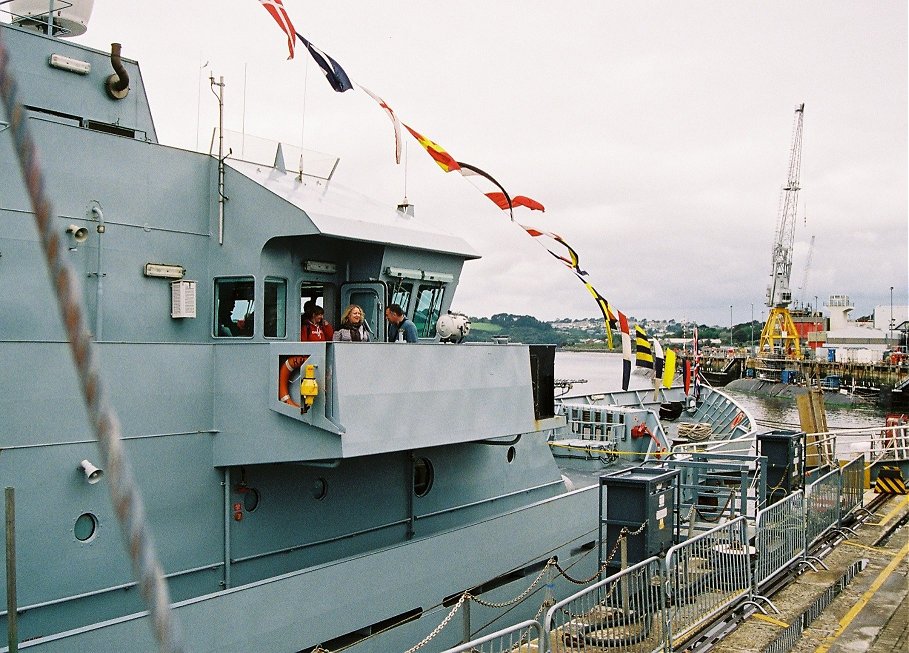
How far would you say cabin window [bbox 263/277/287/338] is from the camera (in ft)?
30.9

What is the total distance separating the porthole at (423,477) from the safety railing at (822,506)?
5.33m

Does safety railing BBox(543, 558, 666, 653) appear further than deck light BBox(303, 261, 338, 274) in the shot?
No

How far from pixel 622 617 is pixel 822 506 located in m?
6.31

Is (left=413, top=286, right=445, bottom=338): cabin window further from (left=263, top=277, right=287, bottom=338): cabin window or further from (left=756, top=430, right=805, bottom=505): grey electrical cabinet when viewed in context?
(left=756, top=430, right=805, bottom=505): grey electrical cabinet

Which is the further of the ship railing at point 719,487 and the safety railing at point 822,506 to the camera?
the safety railing at point 822,506

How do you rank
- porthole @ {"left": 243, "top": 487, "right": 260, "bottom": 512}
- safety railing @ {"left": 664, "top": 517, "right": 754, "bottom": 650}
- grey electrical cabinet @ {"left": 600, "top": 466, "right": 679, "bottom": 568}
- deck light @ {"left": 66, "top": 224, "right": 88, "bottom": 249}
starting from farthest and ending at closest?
porthole @ {"left": 243, "top": 487, "right": 260, "bottom": 512}
grey electrical cabinet @ {"left": 600, "top": 466, "right": 679, "bottom": 568}
deck light @ {"left": 66, "top": 224, "right": 88, "bottom": 249}
safety railing @ {"left": 664, "top": 517, "right": 754, "bottom": 650}

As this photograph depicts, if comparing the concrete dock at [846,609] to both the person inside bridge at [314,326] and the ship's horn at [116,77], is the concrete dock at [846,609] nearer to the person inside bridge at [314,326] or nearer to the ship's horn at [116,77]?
the person inside bridge at [314,326]

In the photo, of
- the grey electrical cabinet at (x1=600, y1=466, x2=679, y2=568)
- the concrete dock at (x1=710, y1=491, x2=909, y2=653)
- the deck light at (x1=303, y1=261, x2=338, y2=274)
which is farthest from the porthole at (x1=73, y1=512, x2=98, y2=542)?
the concrete dock at (x1=710, y1=491, x2=909, y2=653)

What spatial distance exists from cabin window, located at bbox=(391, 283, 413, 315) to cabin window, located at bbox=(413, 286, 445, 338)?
0.21 metres

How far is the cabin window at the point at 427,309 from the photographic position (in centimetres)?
1105

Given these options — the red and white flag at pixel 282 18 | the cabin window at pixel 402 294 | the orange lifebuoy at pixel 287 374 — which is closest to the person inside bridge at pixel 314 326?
the cabin window at pixel 402 294

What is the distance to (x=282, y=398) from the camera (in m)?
8.30

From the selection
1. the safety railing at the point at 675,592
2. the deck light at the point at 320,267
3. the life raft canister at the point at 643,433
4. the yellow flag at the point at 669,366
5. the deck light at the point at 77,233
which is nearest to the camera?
the safety railing at the point at 675,592

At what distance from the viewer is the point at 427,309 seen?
11.2 metres
